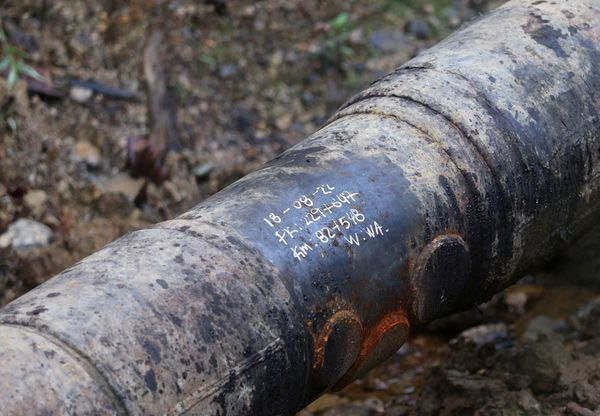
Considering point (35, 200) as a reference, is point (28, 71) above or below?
above

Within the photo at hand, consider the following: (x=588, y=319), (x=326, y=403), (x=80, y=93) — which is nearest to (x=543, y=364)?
(x=588, y=319)

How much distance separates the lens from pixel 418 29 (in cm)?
386

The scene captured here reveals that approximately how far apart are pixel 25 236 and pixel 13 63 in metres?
0.67

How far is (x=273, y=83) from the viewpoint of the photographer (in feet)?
12.1

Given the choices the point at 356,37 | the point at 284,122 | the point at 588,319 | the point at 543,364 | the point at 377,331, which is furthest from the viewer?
the point at 356,37

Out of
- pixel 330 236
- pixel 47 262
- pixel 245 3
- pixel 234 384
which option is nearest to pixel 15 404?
pixel 234 384

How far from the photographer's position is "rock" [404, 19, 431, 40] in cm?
385

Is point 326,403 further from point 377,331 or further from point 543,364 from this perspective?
point 377,331

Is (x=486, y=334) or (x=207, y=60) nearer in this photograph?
(x=486, y=334)

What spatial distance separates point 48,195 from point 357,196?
166 centimetres

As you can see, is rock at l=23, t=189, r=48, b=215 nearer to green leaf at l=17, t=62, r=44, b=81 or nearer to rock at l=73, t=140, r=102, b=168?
rock at l=73, t=140, r=102, b=168

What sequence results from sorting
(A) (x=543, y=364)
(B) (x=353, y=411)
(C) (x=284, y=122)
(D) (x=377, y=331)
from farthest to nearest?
(C) (x=284, y=122)
(B) (x=353, y=411)
(A) (x=543, y=364)
(D) (x=377, y=331)

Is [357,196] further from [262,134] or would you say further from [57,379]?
[262,134]

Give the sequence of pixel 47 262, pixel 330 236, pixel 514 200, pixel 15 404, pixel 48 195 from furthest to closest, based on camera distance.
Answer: pixel 48 195, pixel 47 262, pixel 514 200, pixel 330 236, pixel 15 404
